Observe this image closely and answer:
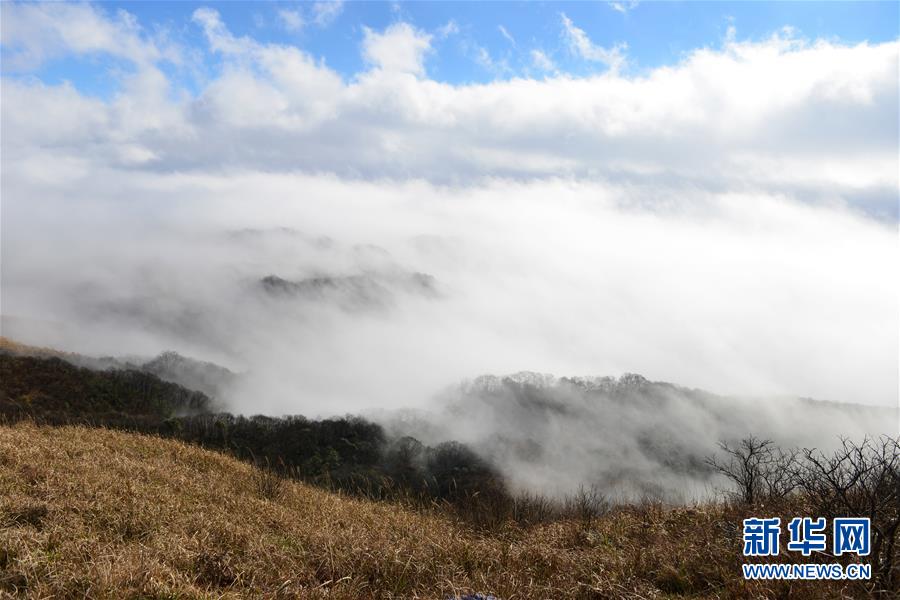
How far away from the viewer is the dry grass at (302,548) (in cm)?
632

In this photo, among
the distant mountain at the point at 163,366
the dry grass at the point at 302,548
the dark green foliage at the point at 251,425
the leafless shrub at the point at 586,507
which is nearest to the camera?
the dry grass at the point at 302,548

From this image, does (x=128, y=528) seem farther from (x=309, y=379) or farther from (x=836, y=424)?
(x=309, y=379)

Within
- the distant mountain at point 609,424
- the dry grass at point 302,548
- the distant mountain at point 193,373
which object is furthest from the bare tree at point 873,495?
the distant mountain at point 193,373

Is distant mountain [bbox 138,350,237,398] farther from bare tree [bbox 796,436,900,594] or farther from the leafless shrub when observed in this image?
bare tree [bbox 796,436,900,594]

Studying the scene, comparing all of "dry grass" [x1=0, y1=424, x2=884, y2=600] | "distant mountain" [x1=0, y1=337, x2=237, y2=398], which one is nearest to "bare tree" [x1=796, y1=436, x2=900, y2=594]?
"dry grass" [x1=0, y1=424, x2=884, y2=600]

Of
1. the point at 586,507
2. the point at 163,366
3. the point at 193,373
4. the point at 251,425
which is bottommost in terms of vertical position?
the point at 251,425

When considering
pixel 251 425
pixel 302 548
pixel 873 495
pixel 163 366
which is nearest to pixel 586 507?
pixel 873 495

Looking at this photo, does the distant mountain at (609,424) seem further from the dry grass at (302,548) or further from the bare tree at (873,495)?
the bare tree at (873,495)

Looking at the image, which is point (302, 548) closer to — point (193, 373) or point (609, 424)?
point (193, 373)

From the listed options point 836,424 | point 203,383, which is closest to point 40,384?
point 203,383

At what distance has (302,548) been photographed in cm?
792

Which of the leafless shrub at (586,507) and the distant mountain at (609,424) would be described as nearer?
the leafless shrub at (586,507)

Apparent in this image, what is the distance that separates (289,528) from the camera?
367 inches

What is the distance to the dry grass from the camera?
632 centimetres
